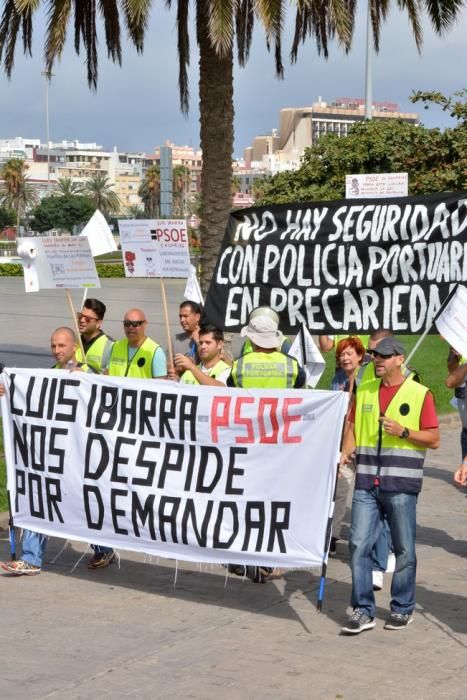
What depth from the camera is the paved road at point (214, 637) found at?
19.9 ft

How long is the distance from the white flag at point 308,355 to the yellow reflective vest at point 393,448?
7.63 feet

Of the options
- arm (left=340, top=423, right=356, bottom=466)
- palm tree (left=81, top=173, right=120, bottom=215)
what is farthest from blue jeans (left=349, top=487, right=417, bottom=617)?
palm tree (left=81, top=173, right=120, bottom=215)

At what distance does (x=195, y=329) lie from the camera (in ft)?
32.5

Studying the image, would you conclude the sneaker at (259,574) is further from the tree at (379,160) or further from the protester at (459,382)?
the tree at (379,160)

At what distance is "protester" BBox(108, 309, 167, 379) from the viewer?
8820mm

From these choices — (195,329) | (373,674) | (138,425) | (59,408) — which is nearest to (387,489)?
(373,674)

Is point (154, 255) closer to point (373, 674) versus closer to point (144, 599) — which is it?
point (144, 599)

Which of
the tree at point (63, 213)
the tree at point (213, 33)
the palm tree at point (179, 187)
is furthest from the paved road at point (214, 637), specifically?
the palm tree at point (179, 187)

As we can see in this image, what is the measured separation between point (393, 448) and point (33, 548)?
9.02 feet

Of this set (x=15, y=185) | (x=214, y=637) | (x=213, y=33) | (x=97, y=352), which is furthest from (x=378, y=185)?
(x=15, y=185)

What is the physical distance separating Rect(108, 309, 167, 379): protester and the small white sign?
242 inches

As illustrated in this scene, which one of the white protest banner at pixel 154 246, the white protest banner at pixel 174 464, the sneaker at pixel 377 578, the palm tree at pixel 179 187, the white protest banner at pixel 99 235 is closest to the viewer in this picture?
the white protest banner at pixel 174 464

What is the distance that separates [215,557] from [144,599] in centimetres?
55

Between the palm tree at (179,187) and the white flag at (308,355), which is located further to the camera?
the palm tree at (179,187)
